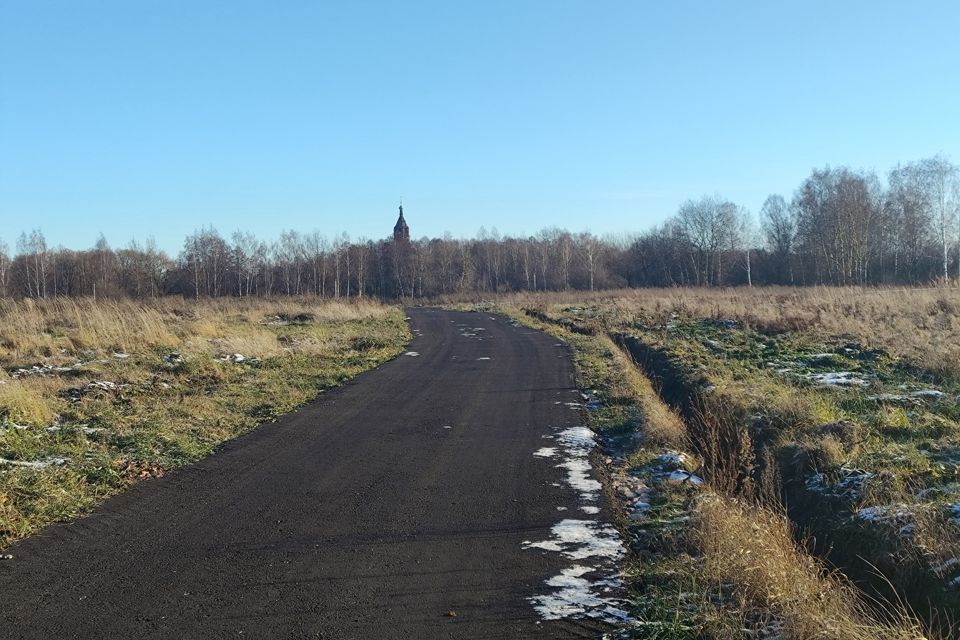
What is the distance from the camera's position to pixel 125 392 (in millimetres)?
12484

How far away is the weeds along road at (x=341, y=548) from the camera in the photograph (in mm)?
4539

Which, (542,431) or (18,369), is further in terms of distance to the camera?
(18,369)

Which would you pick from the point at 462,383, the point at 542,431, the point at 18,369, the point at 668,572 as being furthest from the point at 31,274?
the point at 668,572

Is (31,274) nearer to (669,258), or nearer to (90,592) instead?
(669,258)

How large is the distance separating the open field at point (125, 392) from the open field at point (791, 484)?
5480 mm

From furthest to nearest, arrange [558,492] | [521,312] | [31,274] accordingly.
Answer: [31,274] < [521,312] < [558,492]

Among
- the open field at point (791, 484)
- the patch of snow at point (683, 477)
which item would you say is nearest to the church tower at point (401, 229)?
the open field at point (791, 484)

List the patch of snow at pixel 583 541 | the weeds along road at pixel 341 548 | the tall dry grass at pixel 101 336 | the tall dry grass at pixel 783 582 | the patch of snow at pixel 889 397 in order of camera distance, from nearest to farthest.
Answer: the tall dry grass at pixel 783 582 < the weeds along road at pixel 341 548 < the patch of snow at pixel 583 541 < the patch of snow at pixel 889 397 < the tall dry grass at pixel 101 336

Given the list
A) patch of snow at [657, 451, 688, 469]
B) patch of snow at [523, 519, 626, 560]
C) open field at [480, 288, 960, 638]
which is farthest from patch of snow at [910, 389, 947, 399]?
patch of snow at [523, 519, 626, 560]

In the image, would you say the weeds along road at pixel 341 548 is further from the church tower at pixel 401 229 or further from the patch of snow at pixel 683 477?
the church tower at pixel 401 229

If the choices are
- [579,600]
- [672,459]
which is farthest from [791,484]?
[579,600]

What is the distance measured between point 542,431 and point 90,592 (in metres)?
6.69

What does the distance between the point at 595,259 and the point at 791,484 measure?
3221 inches

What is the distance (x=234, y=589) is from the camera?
4984mm
